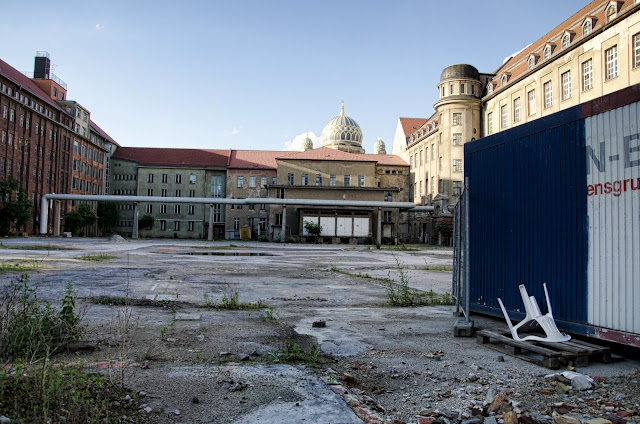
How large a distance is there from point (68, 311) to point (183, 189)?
7398cm

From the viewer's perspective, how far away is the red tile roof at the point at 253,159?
245 ft

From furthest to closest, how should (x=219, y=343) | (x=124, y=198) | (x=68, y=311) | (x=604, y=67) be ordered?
(x=124, y=198) → (x=604, y=67) → (x=219, y=343) → (x=68, y=311)

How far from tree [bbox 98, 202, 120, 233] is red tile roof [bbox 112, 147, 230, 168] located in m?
9.16

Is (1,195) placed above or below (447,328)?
above

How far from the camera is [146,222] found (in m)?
71.8

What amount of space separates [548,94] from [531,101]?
3.02 meters

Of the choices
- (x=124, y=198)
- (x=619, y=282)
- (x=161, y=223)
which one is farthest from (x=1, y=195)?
(x=619, y=282)

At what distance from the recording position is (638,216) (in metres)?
5.76

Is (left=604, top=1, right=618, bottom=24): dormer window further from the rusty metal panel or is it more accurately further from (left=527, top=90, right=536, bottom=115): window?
the rusty metal panel

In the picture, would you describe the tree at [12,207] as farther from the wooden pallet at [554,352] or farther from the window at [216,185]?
the wooden pallet at [554,352]

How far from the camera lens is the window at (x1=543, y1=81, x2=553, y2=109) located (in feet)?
152

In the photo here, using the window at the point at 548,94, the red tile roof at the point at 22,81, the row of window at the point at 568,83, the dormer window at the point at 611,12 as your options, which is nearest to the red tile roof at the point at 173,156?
the red tile roof at the point at 22,81

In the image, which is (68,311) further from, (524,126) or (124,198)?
(124,198)

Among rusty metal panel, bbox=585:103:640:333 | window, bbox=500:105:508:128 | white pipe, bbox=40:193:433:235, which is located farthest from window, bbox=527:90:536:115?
rusty metal panel, bbox=585:103:640:333
